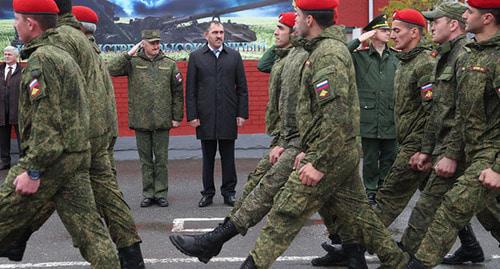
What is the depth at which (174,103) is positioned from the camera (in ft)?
29.2

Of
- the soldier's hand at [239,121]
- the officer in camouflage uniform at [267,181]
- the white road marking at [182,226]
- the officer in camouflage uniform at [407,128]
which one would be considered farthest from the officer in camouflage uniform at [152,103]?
the officer in camouflage uniform at [407,128]

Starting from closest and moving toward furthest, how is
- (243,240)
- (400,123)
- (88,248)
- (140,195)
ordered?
(88,248) < (400,123) < (243,240) < (140,195)

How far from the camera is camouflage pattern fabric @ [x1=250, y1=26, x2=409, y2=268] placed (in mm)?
4871

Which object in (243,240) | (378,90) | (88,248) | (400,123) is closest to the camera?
(88,248)

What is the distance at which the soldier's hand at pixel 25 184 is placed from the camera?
4586 millimetres

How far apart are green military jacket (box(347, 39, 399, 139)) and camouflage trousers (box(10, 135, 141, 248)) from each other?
3653 millimetres

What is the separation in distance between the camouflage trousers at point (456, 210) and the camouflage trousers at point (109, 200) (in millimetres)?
2120

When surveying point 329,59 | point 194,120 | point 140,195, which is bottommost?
point 140,195

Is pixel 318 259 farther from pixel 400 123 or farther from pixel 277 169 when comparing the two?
pixel 400 123

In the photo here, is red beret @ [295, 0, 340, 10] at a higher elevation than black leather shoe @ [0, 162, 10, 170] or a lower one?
higher

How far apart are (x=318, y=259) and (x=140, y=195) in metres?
3.77

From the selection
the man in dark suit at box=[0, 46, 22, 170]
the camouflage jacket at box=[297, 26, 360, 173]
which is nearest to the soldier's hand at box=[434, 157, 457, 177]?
the camouflage jacket at box=[297, 26, 360, 173]

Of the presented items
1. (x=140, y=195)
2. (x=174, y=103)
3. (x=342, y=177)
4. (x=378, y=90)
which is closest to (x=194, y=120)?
(x=174, y=103)

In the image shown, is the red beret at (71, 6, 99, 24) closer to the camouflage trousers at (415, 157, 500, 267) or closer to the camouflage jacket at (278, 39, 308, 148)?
the camouflage jacket at (278, 39, 308, 148)
